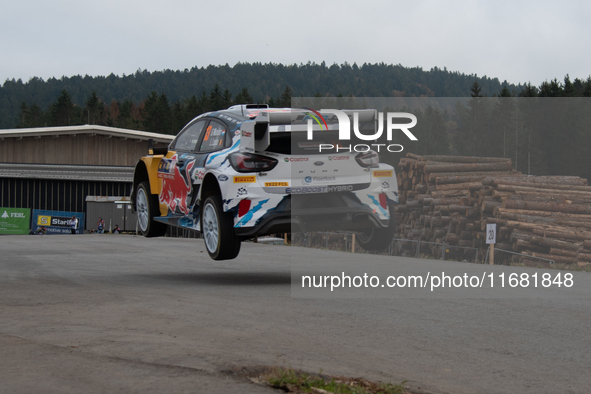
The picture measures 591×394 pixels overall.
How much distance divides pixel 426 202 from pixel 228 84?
6755 inches

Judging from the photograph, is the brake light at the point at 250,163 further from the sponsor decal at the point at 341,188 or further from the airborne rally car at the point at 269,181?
the sponsor decal at the point at 341,188

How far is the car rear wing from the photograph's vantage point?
7.11 metres

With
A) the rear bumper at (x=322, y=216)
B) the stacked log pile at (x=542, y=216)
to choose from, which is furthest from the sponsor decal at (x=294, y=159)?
the stacked log pile at (x=542, y=216)

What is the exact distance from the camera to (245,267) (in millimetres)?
19016

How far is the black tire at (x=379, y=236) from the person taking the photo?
25.1 feet

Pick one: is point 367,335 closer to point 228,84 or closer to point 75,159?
point 75,159

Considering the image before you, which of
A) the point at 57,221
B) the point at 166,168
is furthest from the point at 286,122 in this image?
the point at 57,221

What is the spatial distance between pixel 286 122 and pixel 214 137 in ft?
4.57

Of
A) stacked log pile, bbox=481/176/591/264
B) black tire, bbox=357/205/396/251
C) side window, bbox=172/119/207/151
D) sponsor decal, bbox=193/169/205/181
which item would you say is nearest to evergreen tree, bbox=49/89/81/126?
stacked log pile, bbox=481/176/591/264

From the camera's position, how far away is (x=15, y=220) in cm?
4394

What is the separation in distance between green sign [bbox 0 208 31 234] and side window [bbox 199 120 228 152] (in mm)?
38407

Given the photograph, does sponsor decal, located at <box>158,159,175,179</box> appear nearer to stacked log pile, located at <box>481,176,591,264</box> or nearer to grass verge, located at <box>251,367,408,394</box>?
grass verge, located at <box>251,367,408,394</box>

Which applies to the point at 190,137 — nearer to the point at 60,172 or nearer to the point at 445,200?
the point at 445,200

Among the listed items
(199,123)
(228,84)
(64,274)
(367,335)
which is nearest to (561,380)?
(367,335)
